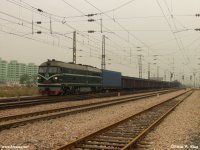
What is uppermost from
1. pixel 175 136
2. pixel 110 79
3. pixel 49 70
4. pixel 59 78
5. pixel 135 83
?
pixel 49 70

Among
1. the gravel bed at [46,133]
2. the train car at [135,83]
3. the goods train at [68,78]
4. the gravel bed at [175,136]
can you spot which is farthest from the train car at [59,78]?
the train car at [135,83]

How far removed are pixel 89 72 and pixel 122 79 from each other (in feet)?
61.1

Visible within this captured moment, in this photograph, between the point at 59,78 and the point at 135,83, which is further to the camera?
the point at 135,83

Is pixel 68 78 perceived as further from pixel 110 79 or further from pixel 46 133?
pixel 46 133

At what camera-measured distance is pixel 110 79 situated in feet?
166

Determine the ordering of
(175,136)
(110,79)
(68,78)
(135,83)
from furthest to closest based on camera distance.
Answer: (135,83) → (110,79) → (68,78) → (175,136)

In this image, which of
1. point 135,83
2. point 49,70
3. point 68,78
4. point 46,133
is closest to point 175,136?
point 46,133

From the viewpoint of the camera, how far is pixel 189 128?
15.0 m

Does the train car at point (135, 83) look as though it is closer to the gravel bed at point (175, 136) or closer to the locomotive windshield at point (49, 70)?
the locomotive windshield at point (49, 70)

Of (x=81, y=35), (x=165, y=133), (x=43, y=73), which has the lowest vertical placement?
(x=165, y=133)

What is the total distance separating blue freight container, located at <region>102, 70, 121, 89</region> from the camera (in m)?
48.2

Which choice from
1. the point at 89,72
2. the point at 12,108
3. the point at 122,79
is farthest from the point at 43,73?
the point at 122,79

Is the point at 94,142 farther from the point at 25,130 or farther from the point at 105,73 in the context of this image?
the point at 105,73

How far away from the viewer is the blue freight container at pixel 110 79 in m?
48.2
